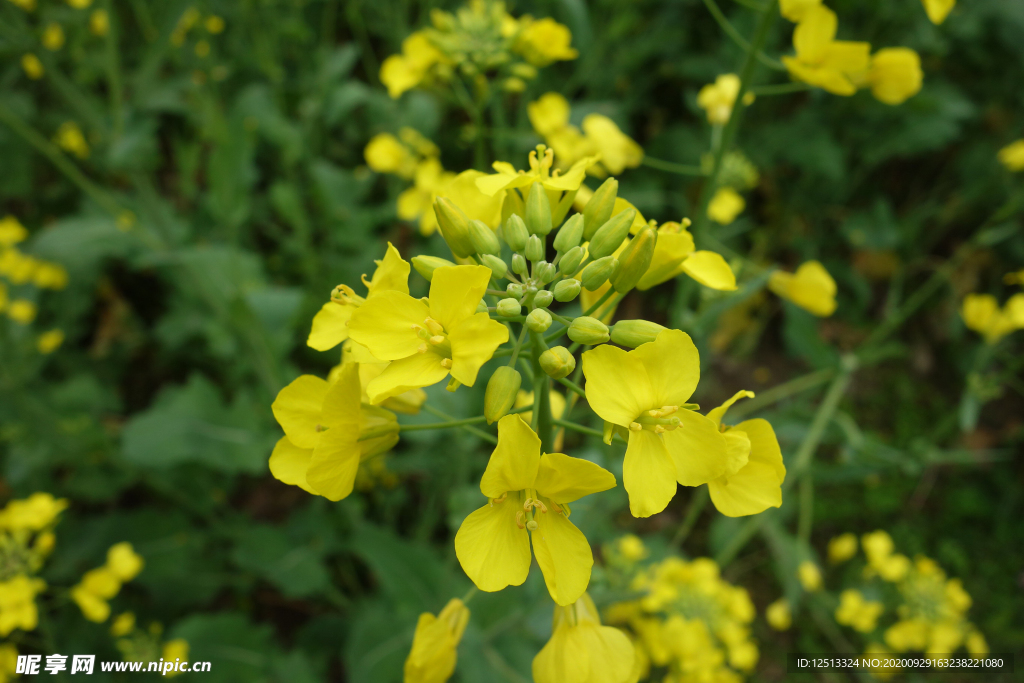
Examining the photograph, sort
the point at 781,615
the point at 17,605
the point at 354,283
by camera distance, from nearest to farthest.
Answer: the point at 17,605 → the point at 354,283 → the point at 781,615

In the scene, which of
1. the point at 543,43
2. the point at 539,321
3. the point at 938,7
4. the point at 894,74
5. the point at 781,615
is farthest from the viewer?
the point at 781,615

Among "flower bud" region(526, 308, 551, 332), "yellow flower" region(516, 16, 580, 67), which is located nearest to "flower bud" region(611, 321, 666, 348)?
"flower bud" region(526, 308, 551, 332)

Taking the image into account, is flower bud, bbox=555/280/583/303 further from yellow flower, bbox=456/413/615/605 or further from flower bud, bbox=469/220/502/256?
yellow flower, bbox=456/413/615/605

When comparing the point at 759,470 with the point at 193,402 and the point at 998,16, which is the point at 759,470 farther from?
the point at 998,16

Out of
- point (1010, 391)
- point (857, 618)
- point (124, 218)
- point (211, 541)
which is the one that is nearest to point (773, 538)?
point (857, 618)

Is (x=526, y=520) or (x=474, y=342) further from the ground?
(x=474, y=342)

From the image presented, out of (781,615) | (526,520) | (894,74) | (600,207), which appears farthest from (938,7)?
(781,615)

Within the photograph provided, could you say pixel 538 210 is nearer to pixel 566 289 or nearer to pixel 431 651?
pixel 566 289
